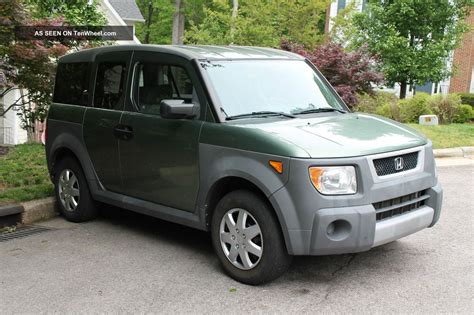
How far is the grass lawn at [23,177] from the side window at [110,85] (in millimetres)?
1626

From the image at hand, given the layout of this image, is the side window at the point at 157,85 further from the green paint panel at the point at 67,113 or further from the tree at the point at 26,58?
the tree at the point at 26,58

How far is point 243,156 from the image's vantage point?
4.51 m

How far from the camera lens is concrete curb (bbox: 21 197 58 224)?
21.4 ft

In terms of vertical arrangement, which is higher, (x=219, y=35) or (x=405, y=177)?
(x=219, y=35)

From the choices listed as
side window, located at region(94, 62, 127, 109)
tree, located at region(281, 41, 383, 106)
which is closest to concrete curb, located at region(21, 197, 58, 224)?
side window, located at region(94, 62, 127, 109)

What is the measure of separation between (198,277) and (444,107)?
519 inches

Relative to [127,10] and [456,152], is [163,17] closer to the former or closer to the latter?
[127,10]

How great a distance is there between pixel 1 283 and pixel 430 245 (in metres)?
4.02

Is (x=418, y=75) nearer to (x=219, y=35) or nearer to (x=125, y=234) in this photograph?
(x=219, y=35)

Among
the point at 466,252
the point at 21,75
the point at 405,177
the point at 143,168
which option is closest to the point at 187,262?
the point at 143,168

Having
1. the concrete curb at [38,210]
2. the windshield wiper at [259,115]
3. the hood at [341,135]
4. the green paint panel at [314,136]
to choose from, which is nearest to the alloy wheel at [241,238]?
the green paint panel at [314,136]

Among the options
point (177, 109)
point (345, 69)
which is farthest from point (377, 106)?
point (177, 109)

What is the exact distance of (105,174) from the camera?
600cm

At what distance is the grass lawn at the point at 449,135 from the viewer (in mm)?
11773
